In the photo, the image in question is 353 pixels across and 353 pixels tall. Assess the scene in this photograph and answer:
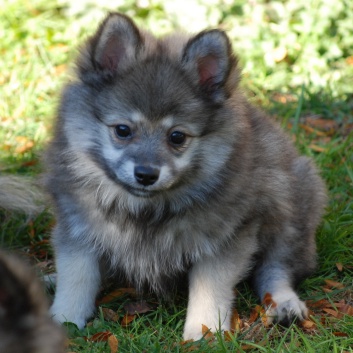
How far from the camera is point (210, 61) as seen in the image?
373 cm

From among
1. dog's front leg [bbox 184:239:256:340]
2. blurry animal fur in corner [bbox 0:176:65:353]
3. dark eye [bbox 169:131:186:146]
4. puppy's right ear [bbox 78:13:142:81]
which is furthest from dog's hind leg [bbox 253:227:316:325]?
blurry animal fur in corner [bbox 0:176:65:353]

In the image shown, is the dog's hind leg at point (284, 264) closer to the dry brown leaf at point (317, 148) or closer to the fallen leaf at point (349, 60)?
the dry brown leaf at point (317, 148)

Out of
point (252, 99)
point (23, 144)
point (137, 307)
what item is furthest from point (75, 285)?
point (23, 144)

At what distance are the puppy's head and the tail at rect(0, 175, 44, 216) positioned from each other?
1.14m

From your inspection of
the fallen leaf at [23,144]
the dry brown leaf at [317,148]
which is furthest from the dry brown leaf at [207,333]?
the fallen leaf at [23,144]

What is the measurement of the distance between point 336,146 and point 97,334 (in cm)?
261

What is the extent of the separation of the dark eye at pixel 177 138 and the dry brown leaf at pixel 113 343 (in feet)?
3.14

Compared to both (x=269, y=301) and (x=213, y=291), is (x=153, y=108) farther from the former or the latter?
(x=269, y=301)

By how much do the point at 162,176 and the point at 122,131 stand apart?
0.97 ft

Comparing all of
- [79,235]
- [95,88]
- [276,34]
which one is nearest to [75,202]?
[79,235]

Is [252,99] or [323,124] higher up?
[252,99]

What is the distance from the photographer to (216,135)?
373 cm

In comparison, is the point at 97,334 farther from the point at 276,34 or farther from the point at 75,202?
the point at 276,34

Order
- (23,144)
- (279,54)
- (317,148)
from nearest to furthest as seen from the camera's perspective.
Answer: (317,148) → (23,144) → (279,54)
